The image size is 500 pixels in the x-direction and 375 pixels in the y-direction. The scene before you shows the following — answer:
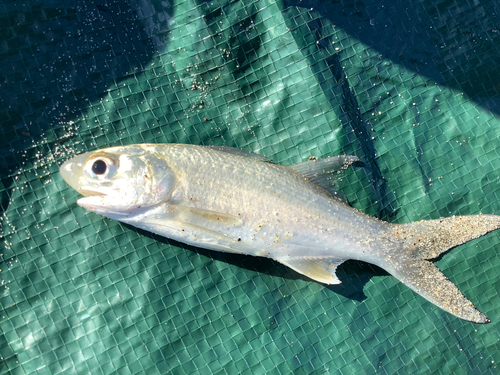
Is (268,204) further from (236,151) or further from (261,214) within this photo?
(236,151)

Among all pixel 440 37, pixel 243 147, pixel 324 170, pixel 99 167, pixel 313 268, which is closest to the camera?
pixel 99 167

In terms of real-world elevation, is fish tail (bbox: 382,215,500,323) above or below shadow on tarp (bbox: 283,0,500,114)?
below

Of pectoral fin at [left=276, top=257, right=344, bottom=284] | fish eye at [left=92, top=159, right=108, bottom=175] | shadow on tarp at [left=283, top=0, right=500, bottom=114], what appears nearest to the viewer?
fish eye at [left=92, top=159, right=108, bottom=175]

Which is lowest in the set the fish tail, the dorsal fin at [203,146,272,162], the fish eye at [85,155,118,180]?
the fish tail

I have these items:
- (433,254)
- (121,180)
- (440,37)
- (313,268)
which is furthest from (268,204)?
(440,37)

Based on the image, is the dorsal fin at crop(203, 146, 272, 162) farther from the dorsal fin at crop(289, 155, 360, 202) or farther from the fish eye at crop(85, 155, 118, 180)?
the fish eye at crop(85, 155, 118, 180)

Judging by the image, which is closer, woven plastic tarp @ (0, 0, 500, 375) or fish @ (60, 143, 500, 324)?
fish @ (60, 143, 500, 324)

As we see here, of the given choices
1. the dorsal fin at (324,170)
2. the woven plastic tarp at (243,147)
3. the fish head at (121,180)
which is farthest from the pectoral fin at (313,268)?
the fish head at (121,180)

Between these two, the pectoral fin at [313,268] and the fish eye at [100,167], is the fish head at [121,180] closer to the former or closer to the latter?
the fish eye at [100,167]

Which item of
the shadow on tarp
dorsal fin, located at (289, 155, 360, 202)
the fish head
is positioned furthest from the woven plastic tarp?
the fish head
